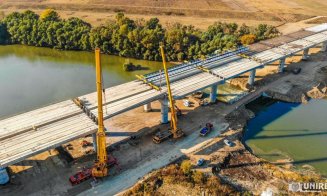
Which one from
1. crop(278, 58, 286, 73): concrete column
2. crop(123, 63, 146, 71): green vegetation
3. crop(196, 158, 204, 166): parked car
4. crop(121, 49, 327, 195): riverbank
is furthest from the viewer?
crop(123, 63, 146, 71): green vegetation

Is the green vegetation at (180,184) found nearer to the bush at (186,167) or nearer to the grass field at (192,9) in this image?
the bush at (186,167)

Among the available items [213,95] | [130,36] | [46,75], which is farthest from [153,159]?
[130,36]

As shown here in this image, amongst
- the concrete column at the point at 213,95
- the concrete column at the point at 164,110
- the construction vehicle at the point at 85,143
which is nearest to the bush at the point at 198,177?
the concrete column at the point at 164,110

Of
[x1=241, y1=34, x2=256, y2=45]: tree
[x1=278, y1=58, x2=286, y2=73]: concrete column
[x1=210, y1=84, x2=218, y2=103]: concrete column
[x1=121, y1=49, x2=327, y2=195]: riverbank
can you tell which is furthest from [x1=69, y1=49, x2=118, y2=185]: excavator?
[x1=241, y1=34, x2=256, y2=45]: tree

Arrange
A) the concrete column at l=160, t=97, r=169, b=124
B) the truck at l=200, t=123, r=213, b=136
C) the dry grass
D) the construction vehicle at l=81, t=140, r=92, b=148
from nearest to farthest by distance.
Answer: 1. the construction vehicle at l=81, t=140, r=92, b=148
2. the truck at l=200, t=123, r=213, b=136
3. the concrete column at l=160, t=97, r=169, b=124
4. the dry grass

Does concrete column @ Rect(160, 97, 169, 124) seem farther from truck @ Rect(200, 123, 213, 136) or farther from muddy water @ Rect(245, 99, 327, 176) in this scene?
muddy water @ Rect(245, 99, 327, 176)

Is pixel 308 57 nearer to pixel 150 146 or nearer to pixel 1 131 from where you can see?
pixel 150 146
